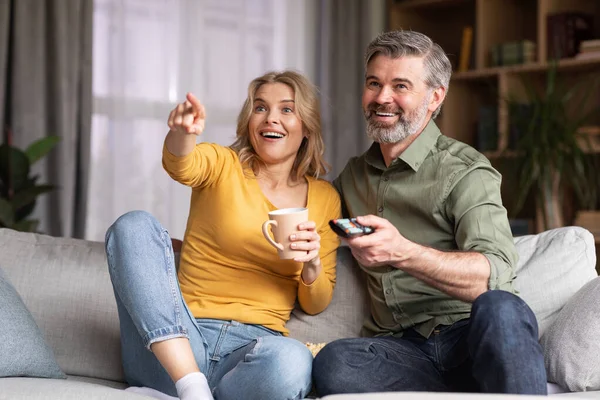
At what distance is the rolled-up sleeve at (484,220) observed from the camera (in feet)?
5.57

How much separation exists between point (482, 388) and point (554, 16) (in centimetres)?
297

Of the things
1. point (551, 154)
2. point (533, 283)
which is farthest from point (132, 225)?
point (551, 154)

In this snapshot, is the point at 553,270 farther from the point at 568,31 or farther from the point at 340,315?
the point at 568,31

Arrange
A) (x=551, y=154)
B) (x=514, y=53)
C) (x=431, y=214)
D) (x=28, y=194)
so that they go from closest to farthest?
(x=431, y=214), (x=28, y=194), (x=551, y=154), (x=514, y=53)

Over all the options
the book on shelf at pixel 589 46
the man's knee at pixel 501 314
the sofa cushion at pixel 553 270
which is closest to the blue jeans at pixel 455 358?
the man's knee at pixel 501 314

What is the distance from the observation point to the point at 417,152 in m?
1.91

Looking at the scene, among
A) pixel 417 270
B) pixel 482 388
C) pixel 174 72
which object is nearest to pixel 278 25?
pixel 174 72

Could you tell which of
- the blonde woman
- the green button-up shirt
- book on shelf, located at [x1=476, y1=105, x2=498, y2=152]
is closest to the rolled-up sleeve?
the green button-up shirt

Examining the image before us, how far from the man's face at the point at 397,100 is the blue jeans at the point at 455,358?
0.49 meters

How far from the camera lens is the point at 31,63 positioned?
135 inches

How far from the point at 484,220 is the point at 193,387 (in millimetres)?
719

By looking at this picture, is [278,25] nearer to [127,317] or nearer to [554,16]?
[554,16]

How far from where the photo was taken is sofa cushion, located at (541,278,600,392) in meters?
1.70

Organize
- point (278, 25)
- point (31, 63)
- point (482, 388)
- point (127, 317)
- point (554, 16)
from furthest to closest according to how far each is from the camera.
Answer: point (278, 25) < point (554, 16) < point (31, 63) < point (127, 317) < point (482, 388)
